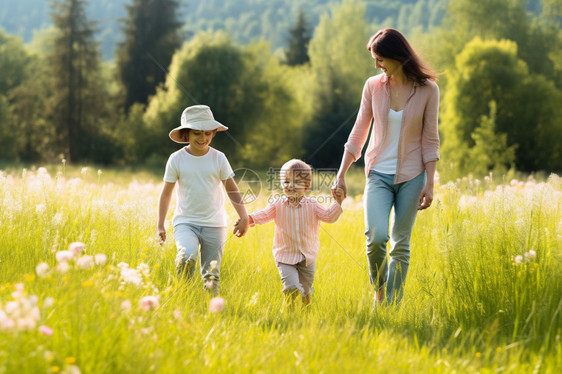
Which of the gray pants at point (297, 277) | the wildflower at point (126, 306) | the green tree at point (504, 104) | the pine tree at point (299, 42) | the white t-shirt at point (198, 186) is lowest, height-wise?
the gray pants at point (297, 277)

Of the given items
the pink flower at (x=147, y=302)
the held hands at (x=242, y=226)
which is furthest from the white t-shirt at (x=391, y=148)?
the pink flower at (x=147, y=302)

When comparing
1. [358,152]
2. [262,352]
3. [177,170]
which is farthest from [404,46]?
[262,352]

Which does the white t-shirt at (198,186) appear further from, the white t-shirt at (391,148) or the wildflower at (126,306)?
the wildflower at (126,306)

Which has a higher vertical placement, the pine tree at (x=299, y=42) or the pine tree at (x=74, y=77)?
the pine tree at (x=299, y=42)

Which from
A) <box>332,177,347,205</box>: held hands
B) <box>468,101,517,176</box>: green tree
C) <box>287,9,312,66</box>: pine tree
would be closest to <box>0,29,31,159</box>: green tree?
<box>287,9,312,66</box>: pine tree

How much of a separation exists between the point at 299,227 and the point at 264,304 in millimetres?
794

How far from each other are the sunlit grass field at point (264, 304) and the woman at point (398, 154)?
0.86 ft

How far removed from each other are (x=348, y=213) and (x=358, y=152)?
4.10 meters

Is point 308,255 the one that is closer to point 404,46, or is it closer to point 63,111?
point 404,46

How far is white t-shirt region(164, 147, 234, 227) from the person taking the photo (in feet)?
16.0

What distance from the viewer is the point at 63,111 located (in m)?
37.1

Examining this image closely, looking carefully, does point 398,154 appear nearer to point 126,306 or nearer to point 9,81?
point 126,306

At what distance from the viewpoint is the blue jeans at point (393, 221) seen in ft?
14.7

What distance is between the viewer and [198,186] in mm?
4891
